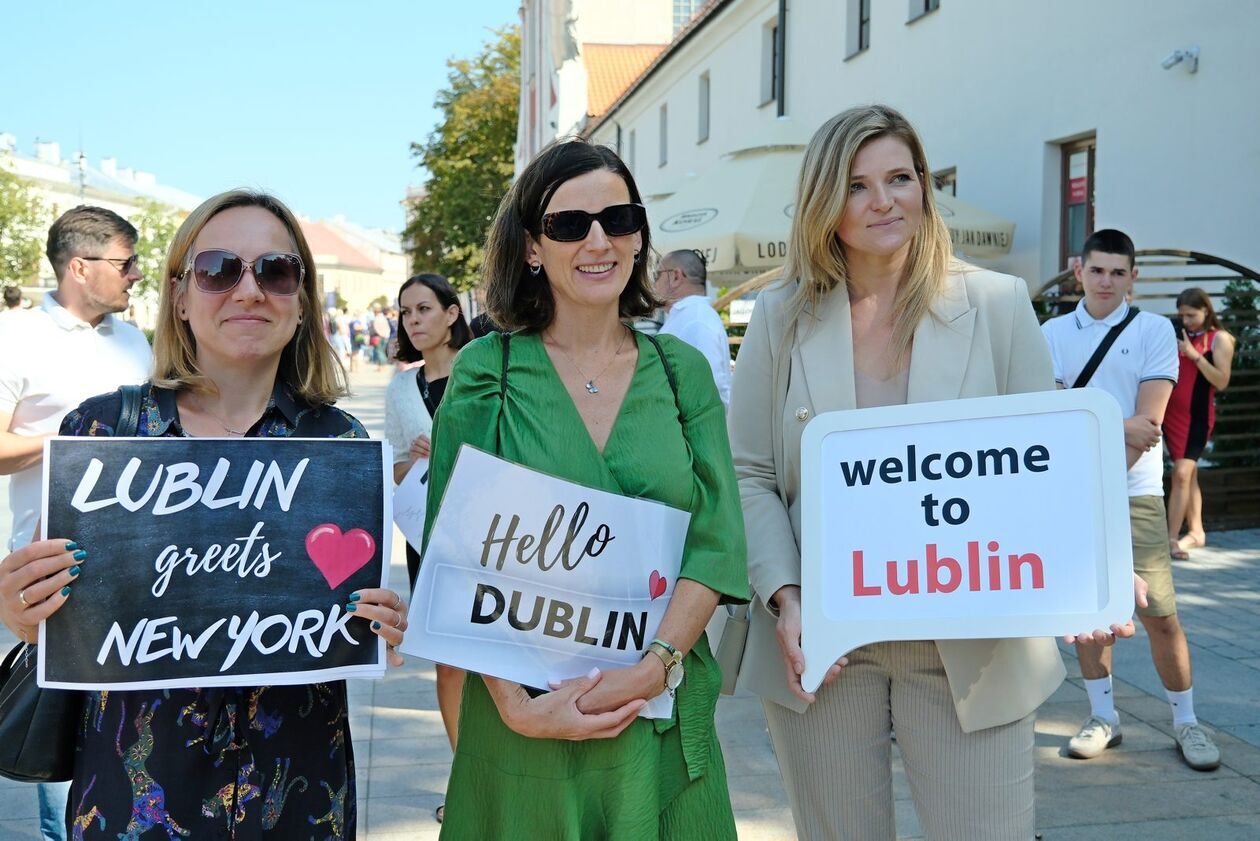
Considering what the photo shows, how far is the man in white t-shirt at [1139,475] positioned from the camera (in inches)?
188

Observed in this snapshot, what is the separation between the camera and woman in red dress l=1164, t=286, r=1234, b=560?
8.89 m

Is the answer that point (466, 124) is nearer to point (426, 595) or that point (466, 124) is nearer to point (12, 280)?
point (12, 280)

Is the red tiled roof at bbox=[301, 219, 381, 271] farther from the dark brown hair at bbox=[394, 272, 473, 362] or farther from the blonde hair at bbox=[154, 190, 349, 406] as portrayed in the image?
the blonde hair at bbox=[154, 190, 349, 406]

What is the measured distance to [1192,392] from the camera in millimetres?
9078

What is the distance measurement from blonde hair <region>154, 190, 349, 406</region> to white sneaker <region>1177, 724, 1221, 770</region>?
388 cm

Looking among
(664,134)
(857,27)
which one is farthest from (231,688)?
(664,134)

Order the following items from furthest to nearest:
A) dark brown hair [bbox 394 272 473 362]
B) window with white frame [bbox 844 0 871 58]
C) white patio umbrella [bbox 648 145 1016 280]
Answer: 1. window with white frame [bbox 844 0 871 58]
2. white patio umbrella [bbox 648 145 1016 280]
3. dark brown hair [bbox 394 272 473 362]

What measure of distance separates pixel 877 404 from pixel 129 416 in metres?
1.60

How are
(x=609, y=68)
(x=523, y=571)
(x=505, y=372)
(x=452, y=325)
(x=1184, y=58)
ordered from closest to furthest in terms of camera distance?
1. (x=523, y=571)
2. (x=505, y=372)
3. (x=452, y=325)
4. (x=1184, y=58)
5. (x=609, y=68)

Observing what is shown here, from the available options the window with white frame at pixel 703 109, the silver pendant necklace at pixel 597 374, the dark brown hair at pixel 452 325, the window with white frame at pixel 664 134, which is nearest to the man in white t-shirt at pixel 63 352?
the dark brown hair at pixel 452 325

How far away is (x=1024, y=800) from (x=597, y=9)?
1799 inches

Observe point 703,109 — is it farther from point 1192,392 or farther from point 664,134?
point 1192,392

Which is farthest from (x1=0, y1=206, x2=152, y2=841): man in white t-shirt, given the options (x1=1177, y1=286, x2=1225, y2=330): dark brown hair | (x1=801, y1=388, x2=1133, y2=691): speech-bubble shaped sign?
(x1=1177, y1=286, x2=1225, y2=330): dark brown hair

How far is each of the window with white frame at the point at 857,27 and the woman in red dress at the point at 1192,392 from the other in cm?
953
